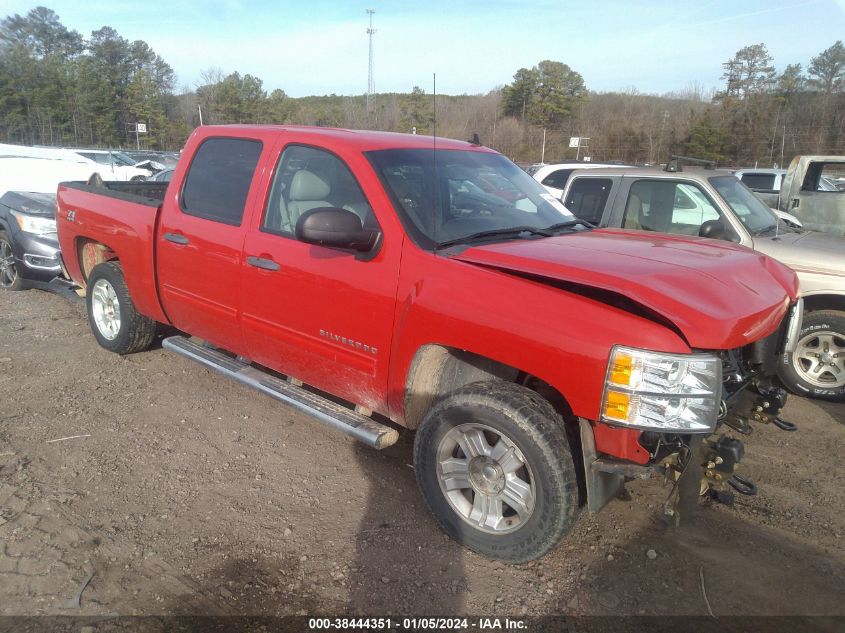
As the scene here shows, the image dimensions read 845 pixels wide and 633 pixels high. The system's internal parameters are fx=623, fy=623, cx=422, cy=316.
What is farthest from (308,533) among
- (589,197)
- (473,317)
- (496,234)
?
(589,197)

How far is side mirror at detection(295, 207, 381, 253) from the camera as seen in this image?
3039mm

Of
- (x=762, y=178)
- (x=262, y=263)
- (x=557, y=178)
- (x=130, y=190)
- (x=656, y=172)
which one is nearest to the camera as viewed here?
(x=262, y=263)

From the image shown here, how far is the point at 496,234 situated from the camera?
345 cm

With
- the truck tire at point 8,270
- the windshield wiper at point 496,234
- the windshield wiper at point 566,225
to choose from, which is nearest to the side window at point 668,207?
the windshield wiper at point 566,225

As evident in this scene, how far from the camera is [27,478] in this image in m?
3.60

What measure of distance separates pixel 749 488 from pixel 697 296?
3.57ft

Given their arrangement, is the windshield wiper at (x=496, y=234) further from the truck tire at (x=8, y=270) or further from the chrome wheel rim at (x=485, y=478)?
the truck tire at (x=8, y=270)

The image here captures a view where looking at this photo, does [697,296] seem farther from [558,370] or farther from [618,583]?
[618,583]

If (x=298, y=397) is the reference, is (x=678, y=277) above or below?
above

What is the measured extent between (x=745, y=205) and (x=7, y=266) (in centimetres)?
842

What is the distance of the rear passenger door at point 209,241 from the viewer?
13.2ft

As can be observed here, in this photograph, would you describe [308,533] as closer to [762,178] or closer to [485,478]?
[485,478]

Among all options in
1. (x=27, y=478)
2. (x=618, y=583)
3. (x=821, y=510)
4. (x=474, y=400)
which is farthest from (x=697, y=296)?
(x=27, y=478)

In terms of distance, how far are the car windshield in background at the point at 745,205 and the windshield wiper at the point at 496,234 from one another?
9.18 ft
